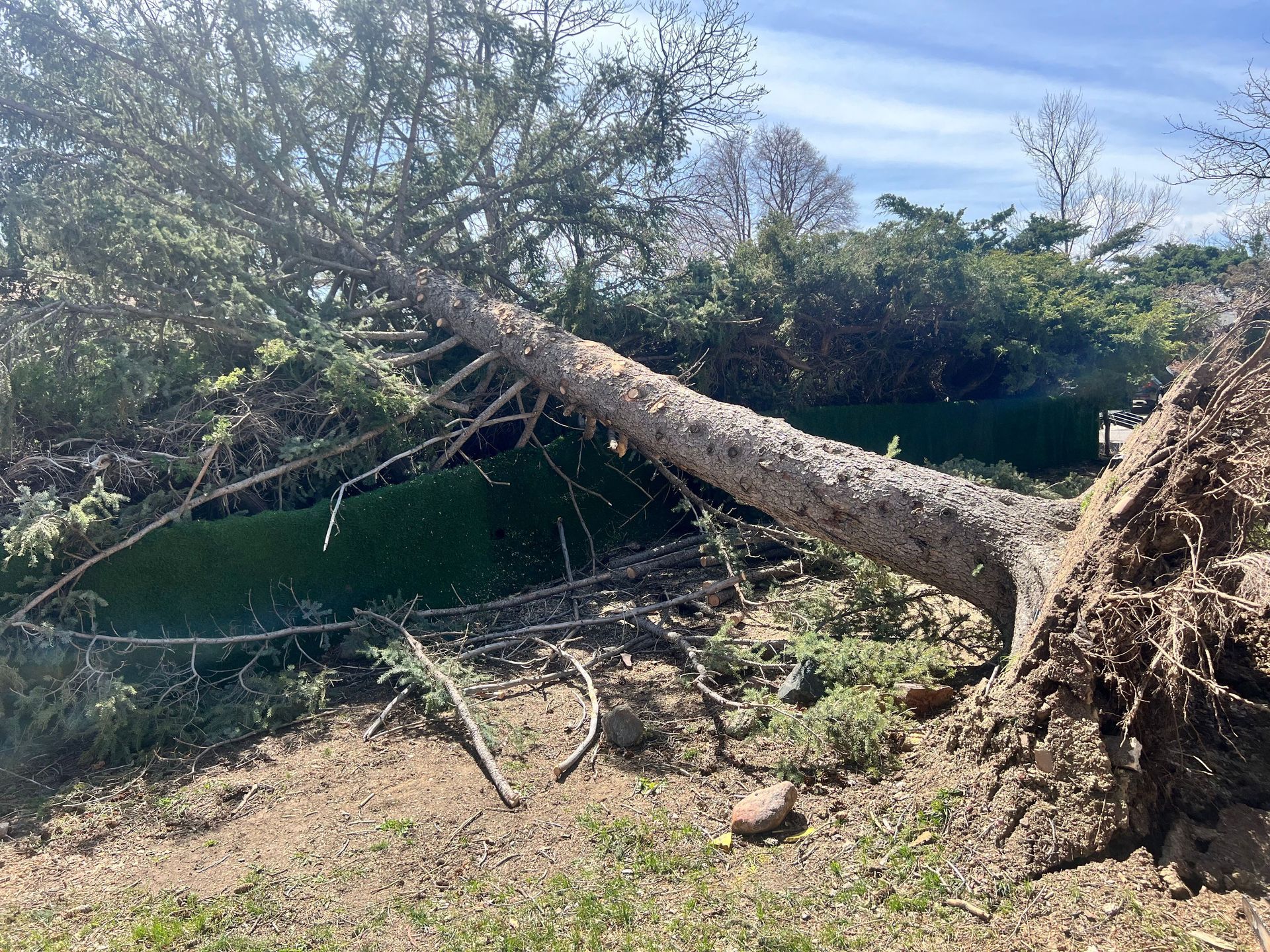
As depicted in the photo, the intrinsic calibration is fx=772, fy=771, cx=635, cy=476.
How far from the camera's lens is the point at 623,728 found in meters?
4.83

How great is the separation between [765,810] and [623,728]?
1.28m

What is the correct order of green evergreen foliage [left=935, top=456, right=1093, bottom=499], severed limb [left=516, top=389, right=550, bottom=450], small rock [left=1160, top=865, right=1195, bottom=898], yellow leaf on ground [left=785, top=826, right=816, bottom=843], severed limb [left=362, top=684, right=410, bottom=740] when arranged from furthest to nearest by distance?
1. green evergreen foliage [left=935, top=456, right=1093, bottom=499]
2. severed limb [left=516, top=389, right=550, bottom=450]
3. severed limb [left=362, top=684, right=410, bottom=740]
4. yellow leaf on ground [left=785, top=826, right=816, bottom=843]
5. small rock [left=1160, top=865, right=1195, bottom=898]

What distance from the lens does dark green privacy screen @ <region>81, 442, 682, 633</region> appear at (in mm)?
6059

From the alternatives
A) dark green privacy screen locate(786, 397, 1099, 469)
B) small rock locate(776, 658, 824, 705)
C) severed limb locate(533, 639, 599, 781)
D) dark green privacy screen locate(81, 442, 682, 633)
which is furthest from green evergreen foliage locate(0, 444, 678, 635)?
dark green privacy screen locate(786, 397, 1099, 469)

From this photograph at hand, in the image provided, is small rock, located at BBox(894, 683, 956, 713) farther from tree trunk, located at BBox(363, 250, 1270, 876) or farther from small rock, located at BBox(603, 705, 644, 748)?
small rock, located at BBox(603, 705, 644, 748)

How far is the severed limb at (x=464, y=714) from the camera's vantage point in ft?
14.0

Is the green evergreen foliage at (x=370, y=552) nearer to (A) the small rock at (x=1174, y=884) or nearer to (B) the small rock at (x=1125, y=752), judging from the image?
(B) the small rock at (x=1125, y=752)

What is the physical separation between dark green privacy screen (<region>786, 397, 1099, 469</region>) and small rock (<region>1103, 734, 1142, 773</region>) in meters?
8.71

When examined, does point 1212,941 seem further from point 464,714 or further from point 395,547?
point 395,547

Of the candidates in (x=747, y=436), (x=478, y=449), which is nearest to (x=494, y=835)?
(x=747, y=436)

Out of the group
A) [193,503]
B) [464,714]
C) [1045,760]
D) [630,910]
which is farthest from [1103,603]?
[193,503]

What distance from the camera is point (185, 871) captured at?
12.4 ft

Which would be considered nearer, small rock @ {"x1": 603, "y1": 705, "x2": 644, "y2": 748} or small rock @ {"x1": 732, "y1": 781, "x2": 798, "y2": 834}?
small rock @ {"x1": 732, "y1": 781, "x2": 798, "y2": 834}

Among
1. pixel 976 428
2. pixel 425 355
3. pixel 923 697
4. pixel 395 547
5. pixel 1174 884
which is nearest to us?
pixel 1174 884
